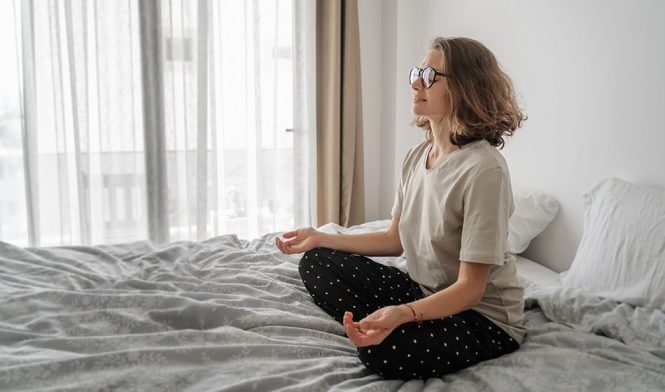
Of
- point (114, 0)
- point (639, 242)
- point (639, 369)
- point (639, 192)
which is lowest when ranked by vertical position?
point (639, 369)

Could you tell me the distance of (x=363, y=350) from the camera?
1.08 m

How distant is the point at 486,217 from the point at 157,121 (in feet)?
7.98

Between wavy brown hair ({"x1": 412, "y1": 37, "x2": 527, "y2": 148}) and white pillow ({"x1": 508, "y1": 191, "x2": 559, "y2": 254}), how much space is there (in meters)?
0.76

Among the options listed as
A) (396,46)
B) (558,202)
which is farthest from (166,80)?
(558,202)

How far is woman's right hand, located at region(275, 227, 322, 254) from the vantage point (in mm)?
1611

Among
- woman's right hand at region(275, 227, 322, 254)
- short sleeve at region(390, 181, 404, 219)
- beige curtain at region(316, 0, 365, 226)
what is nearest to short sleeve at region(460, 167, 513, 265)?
short sleeve at region(390, 181, 404, 219)

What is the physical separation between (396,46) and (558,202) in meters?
1.72

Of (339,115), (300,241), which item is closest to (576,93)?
(300,241)

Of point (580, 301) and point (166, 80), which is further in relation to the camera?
point (166, 80)

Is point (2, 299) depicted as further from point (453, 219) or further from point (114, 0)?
point (114, 0)

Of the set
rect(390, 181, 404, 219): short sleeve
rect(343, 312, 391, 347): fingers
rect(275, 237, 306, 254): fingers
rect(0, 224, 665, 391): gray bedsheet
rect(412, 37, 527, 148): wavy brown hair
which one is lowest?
rect(0, 224, 665, 391): gray bedsheet

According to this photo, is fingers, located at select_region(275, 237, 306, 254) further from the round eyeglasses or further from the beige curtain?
the beige curtain

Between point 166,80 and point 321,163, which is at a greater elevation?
point 166,80

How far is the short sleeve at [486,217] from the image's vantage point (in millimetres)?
1157
